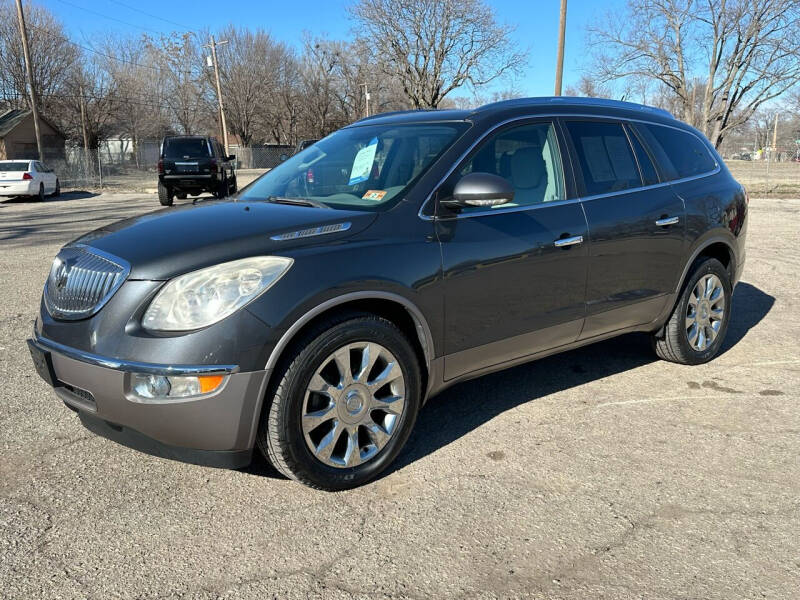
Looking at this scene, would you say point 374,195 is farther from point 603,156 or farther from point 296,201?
point 603,156

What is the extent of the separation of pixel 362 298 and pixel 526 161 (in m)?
1.47

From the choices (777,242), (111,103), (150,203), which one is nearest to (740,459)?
(777,242)

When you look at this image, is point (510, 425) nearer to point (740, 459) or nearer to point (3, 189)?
point (740, 459)

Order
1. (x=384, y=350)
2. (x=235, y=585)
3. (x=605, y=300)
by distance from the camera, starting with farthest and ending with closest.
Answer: (x=605, y=300)
(x=384, y=350)
(x=235, y=585)

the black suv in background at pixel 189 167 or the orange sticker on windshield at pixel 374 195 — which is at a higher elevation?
the black suv in background at pixel 189 167

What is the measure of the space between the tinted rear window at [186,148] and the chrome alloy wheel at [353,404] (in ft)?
58.1

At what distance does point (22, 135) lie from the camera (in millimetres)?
45219

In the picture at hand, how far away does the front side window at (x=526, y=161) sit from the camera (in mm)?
3682

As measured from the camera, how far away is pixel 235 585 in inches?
96.3

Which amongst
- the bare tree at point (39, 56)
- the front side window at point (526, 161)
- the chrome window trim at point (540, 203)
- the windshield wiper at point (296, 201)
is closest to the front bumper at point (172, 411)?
the windshield wiper at point (296, 201)

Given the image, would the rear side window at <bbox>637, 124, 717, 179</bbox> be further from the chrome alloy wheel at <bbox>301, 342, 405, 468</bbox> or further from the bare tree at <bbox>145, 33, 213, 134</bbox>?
the bare tree at <bbox>145, 33, 213, 134</bbox>

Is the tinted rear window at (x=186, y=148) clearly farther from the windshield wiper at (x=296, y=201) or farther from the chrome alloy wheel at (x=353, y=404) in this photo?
the chrome alloy wheel at (x=353, y=404)

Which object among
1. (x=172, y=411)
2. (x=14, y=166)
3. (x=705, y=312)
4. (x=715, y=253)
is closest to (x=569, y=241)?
(x=705, y=312)

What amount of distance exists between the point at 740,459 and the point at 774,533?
0.73 m
